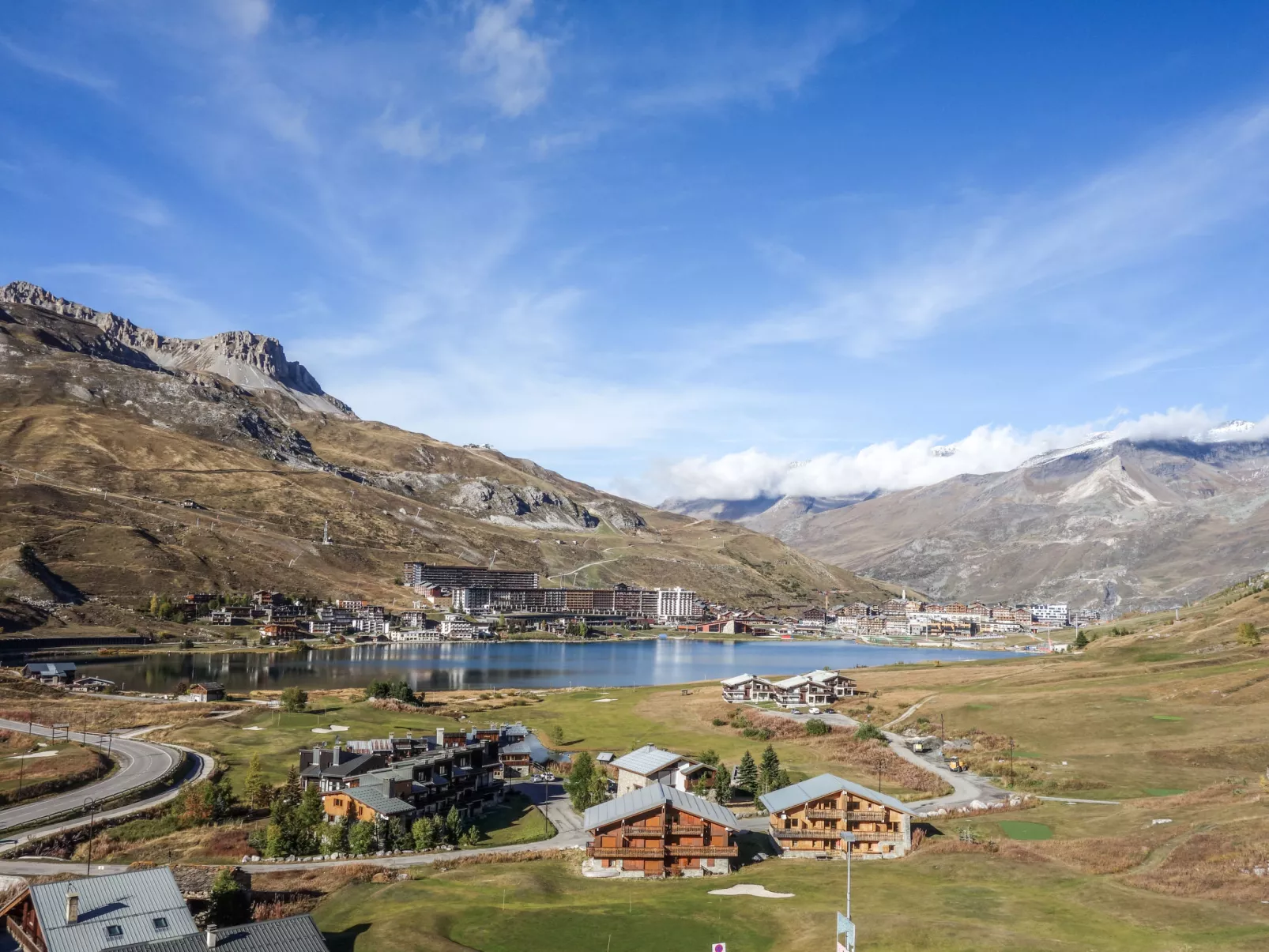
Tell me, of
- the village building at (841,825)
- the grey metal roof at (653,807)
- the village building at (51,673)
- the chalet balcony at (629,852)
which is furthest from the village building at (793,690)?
the village building at (51,673)

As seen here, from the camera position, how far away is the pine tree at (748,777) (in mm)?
75938

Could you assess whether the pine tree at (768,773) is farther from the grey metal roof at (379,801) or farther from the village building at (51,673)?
the village building at (51,673)

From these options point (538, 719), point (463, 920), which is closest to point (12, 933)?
point (463, 920)

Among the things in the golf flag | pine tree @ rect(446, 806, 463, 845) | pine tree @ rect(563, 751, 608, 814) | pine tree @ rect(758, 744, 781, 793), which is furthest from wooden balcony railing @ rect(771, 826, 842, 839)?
the golf flag

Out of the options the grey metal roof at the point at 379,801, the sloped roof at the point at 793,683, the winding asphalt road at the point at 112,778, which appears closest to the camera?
the grey metal roof at the point at 379,801

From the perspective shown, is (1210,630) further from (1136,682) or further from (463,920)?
(463,920)

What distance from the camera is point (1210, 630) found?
140250mm

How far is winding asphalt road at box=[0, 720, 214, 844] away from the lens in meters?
61.2

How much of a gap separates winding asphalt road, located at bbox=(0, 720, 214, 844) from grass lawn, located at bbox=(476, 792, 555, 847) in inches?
980

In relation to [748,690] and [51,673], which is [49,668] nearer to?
[51,673]

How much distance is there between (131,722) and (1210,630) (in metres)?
152

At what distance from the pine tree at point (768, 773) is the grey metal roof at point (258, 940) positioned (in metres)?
45.0

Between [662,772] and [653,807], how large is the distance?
18.7 m

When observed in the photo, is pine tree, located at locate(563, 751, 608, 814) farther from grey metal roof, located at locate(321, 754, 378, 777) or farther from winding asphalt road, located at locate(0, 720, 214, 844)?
winding asphalt road, located at locate(0, 720, 214, 844)
